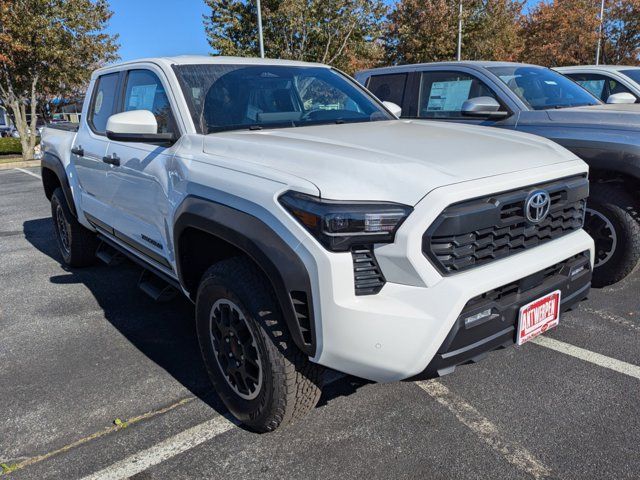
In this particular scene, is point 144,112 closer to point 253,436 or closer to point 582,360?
point 253,436

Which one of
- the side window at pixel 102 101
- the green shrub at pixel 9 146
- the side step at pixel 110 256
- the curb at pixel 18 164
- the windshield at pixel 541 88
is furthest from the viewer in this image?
the green shrub at pixel 9 146

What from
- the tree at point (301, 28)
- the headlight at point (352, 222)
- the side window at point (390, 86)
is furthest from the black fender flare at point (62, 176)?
the tree at point (301, 28)

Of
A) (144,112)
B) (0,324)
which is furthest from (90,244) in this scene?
(144,112)

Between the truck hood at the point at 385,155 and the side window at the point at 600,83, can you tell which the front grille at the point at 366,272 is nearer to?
the truck hood at the point at 385,155

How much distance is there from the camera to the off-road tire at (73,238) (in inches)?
199

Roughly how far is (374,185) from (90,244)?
398 cm

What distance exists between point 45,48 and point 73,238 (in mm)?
13519

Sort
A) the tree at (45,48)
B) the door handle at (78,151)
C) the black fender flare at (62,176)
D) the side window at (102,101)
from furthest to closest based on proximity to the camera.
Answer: the tree at (45,48) < the black fender flare at (62,176) < the door handle at (78,151) < the side window at (102,101)

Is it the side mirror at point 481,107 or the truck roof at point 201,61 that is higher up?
the truck roof at point 201,61

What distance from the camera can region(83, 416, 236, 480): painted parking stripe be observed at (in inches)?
91.9

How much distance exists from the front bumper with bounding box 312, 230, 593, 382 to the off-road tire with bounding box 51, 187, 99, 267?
3.82 metres

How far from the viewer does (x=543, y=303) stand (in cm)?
234

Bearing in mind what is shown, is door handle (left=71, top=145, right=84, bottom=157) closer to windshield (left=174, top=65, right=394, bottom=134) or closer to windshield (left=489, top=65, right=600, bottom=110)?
windshield (left=174, top=65, right=394, bottom=134)

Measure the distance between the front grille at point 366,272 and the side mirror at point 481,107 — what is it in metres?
3.00
